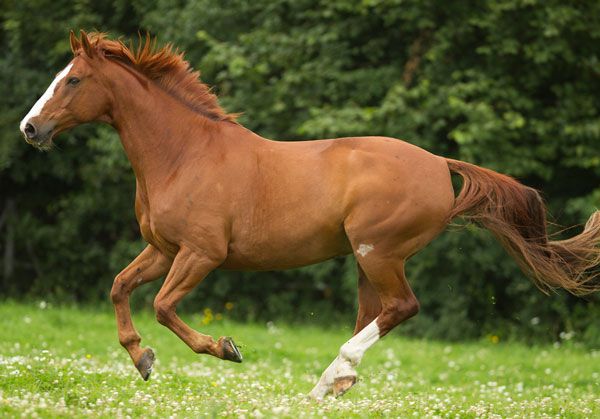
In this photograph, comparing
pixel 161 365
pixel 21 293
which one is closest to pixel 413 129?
pixel 161 365

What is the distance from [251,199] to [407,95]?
7.11 m

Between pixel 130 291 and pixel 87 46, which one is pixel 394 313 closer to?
pixel 130 291

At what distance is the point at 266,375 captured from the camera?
28.5 ft

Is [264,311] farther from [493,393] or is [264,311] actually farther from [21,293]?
[493,393]

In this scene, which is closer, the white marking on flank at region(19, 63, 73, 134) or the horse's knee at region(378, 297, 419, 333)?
the white marking on flank at region(19, 63, 73, 134)

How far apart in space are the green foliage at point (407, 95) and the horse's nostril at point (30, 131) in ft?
22.6

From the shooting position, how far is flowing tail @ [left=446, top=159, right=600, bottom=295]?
6.80m

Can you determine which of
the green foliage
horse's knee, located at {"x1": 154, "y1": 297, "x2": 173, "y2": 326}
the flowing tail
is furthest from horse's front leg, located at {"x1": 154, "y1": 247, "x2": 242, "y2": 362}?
the green foliage

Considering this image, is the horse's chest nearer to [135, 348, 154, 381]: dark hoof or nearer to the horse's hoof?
[135, 348, 154, 381]: dark hoof

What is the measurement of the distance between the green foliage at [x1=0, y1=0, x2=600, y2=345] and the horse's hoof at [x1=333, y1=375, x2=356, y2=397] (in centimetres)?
663

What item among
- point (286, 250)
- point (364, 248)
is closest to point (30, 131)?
point (286, 250)

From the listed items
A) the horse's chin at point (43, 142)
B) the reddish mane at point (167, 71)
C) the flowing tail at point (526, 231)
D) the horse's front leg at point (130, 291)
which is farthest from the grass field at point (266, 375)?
the reddish mane at point (167, 71)

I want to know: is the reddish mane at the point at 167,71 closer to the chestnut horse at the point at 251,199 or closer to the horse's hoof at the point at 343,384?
the chestnut horse at the point at 251,199

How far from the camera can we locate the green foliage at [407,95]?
13203mm
